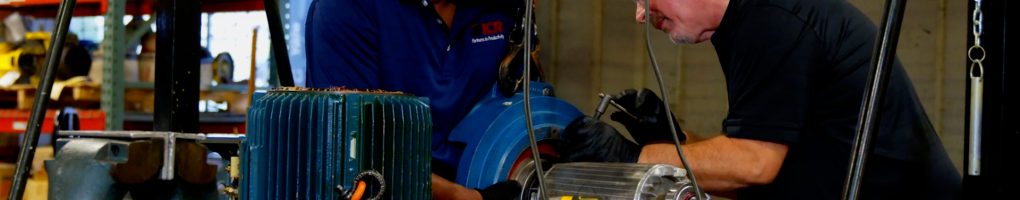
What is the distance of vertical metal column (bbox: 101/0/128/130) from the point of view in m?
4.34

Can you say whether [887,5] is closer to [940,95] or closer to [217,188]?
[217,188]

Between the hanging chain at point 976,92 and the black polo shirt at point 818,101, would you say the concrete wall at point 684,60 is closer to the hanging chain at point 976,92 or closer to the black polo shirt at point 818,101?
the black polo shirt at point 818,101

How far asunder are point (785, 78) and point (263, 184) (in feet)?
3.43

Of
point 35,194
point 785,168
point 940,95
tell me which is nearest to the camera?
point 785,168

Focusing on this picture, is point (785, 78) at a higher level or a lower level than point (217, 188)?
higher

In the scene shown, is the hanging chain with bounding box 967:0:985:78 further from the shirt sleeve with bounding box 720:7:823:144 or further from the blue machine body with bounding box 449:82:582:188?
the blue machine body with bounding box 449:82:582:188

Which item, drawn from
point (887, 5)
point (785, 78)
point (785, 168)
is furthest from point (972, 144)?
point (785, 168)

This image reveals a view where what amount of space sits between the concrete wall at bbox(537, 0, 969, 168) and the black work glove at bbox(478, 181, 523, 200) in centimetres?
128

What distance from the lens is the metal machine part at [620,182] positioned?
1.79m

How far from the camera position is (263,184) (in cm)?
139

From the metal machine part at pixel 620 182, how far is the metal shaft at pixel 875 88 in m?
0.57

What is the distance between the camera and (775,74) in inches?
75.5

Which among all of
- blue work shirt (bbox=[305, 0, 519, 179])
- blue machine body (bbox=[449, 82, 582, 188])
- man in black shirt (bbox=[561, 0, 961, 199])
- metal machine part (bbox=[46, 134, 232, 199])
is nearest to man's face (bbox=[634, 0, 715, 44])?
man in black shirt (bbox=[561, 0, 961, 199])

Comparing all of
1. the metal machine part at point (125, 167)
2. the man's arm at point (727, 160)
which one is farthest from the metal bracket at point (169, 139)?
the man's arm at point (727, 160)
